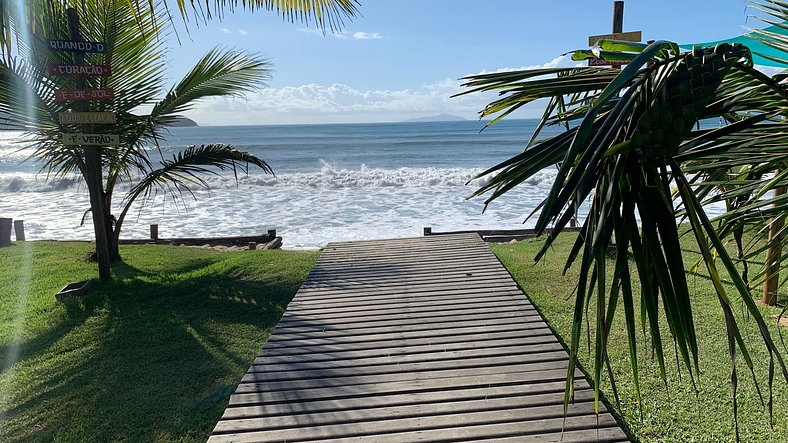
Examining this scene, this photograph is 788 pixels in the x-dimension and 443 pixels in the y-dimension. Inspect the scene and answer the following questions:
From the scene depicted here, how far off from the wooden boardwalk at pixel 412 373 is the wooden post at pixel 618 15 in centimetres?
383

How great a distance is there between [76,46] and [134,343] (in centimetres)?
307

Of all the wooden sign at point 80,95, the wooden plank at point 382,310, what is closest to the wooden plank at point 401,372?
the wooden plank at point 382,310

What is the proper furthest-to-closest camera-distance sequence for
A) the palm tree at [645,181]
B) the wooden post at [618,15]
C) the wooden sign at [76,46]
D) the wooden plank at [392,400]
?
the wooden post at [618,15] < the wooden sign at [76,46] < the wooden plank at [392,400] < the palm tree at [645,181]

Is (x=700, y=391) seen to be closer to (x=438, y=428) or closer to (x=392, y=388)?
(x=438, y=428)

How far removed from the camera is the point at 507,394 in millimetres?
2881

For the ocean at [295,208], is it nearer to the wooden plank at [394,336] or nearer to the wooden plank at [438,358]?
the wooden plank at [394,336]

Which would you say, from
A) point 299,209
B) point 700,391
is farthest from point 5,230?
point 700,391

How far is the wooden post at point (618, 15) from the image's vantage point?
6586mm

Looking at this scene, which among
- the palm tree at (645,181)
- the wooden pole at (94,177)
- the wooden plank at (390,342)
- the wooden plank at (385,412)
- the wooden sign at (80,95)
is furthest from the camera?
the wooden pole at (94,177)

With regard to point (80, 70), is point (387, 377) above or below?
below

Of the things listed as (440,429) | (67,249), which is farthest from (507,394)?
(67,249)

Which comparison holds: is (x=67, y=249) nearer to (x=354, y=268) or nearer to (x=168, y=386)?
(x=354, y=268)

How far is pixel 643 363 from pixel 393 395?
1.96m

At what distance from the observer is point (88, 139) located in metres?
5.38
